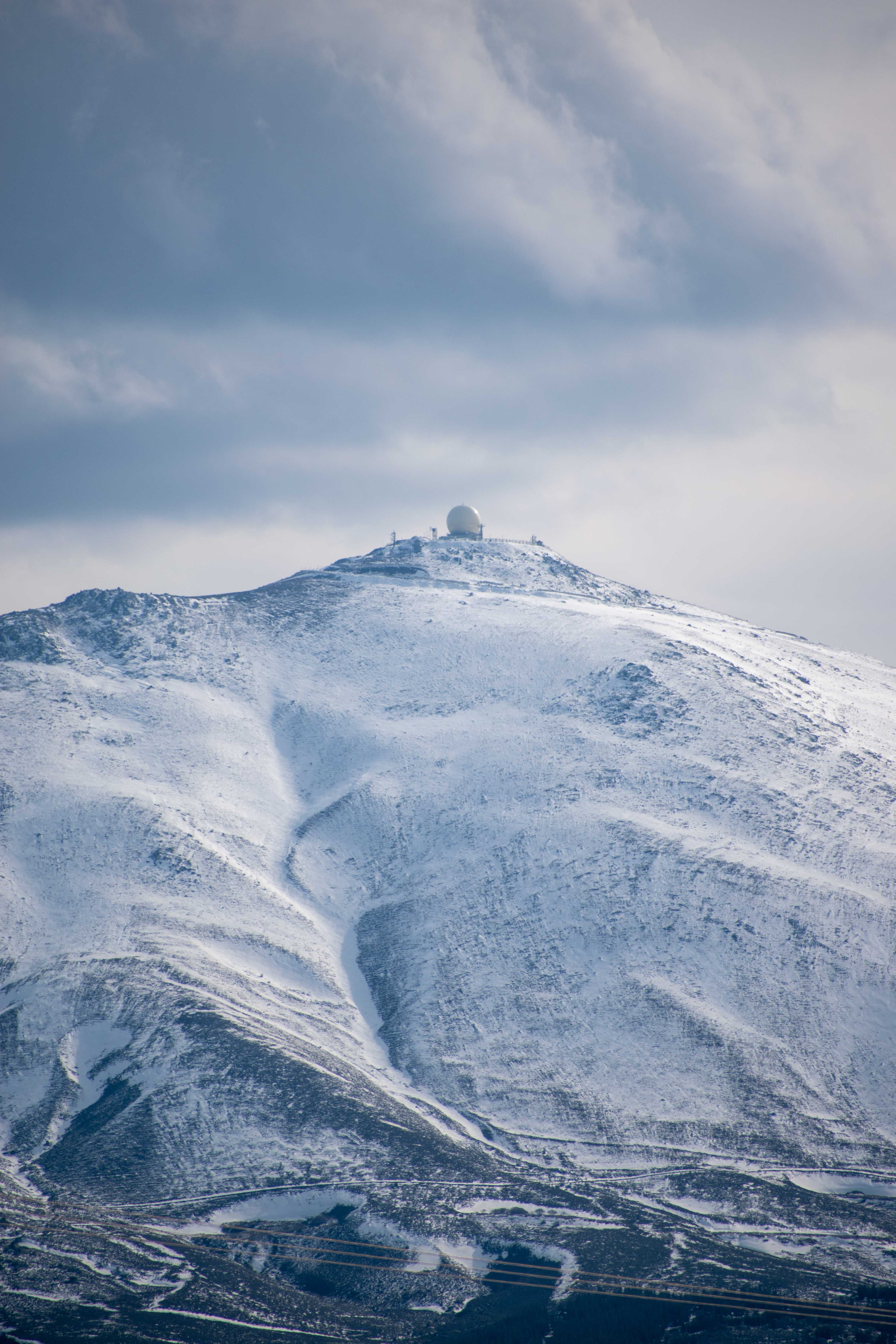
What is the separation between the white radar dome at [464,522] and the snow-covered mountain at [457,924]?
3583 cm

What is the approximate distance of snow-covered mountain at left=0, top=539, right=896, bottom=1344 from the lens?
65062mm

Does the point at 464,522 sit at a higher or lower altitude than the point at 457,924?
higher

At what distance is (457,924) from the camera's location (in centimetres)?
8862

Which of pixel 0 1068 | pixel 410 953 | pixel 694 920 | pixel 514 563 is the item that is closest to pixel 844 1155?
pixel 694 920

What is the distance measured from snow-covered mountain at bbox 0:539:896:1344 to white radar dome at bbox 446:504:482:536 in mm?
35831

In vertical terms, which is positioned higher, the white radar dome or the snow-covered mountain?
the white radar dome

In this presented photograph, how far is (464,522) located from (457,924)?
309 feet

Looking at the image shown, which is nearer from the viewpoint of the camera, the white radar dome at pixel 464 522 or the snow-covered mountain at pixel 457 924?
the snow-covered mountain at pixel 457 924

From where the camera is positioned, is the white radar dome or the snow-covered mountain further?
the white radar dome

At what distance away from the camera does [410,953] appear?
86938 millimetres

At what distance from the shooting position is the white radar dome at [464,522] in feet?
562

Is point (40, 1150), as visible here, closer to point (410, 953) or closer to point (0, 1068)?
point (0, 1068)

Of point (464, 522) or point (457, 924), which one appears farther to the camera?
point (464, 522)

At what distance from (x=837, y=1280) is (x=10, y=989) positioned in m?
56.3
